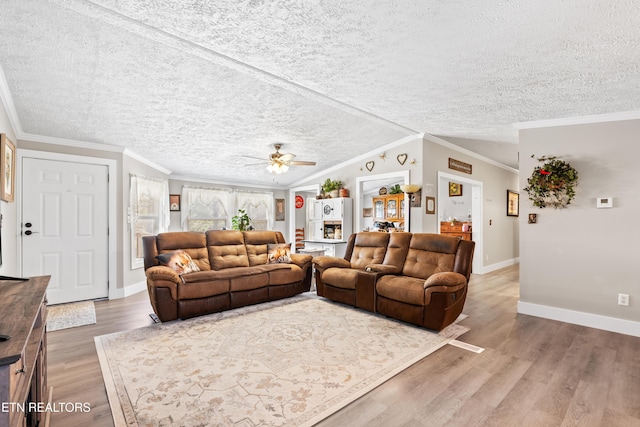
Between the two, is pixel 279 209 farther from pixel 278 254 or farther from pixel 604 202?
pixel 604 202

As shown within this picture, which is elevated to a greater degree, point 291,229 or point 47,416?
point 291,229

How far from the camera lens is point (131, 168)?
200 inches

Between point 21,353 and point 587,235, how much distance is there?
193 inches

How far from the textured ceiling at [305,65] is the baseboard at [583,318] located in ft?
7.63

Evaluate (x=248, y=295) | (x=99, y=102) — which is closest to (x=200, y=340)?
(x=248, y=295)

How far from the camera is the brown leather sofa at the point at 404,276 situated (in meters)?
3.28

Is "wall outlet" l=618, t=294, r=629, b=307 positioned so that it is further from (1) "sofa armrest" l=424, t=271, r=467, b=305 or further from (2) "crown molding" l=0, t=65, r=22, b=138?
(2) "crown molding" l=0, t=65, r=22, b=138

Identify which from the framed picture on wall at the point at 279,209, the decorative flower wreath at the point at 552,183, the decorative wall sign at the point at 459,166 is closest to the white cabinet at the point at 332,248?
the framed picture on wall at the point at 279,209

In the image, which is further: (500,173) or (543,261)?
(500,173)

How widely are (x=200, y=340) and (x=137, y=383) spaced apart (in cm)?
80

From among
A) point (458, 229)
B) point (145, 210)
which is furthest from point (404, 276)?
point (145, 210)

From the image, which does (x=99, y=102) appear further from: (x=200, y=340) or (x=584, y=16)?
(x=584, y=16)

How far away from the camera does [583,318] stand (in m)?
3.65

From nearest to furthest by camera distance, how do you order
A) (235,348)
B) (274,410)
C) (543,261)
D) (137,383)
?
1. (274,410)
2. (137,383)
3. (235,348)
4. (543,261)
